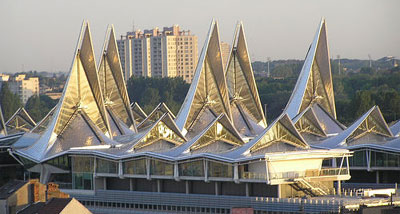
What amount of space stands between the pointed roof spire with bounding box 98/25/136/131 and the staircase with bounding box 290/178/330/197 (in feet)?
89.3

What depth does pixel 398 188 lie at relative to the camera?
226 ft

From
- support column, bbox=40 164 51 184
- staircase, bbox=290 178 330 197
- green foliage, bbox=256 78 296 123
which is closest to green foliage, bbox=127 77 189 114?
green foliage, bbox=256 78 296 123

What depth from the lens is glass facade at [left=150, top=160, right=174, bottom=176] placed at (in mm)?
69688

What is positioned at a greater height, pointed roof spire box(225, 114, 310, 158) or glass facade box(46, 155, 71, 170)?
pointed roof spire box(225, 114, 310, 158)

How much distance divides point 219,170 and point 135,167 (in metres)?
6.56

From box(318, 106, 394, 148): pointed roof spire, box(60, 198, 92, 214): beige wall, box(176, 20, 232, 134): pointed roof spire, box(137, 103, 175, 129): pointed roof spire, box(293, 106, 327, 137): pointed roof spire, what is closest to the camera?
box(60, 198, 92, 214): beige wall

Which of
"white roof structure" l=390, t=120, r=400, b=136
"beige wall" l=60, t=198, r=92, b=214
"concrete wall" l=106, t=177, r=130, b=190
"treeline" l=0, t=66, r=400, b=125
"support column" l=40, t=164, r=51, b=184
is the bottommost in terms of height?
"concrete wall" l=106, t=177, r=130, b=190

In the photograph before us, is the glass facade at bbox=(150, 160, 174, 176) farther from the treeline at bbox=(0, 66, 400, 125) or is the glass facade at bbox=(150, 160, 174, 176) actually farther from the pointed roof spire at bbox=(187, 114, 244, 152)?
the treeline at bbox=(0, 66, 400, 125)

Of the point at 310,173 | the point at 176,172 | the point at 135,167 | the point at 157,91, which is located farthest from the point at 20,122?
the point at 157,91

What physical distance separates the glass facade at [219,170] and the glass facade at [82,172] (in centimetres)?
960

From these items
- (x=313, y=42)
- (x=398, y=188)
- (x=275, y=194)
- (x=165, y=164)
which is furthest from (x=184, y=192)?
(x=313, y=42)

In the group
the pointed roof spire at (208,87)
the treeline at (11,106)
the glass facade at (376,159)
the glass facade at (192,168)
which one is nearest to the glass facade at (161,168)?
the glass facade at (192,168)

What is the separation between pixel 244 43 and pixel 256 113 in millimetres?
5628

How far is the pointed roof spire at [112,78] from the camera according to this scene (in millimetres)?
90750
